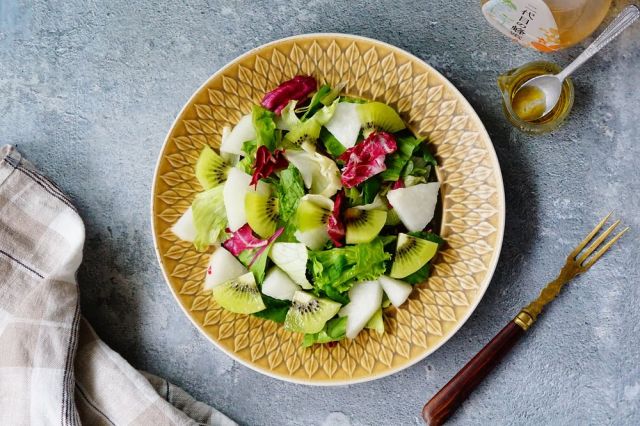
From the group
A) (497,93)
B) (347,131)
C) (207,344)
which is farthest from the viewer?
(207,344)

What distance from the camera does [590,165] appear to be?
5.71 feet

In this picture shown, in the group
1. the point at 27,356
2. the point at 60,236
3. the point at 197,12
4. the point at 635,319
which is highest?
the point at 197,12

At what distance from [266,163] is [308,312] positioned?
0.38 meters

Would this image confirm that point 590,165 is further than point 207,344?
No

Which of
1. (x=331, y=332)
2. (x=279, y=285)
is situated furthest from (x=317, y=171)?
(x=331, y=332)

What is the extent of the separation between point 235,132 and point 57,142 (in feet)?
1.99

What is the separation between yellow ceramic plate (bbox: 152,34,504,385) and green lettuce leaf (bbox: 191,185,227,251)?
0.05 meters

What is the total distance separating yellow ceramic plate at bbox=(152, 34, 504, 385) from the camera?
1.65 metres

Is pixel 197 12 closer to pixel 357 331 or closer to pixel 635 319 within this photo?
pixel 357 331

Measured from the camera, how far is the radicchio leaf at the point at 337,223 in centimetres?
161

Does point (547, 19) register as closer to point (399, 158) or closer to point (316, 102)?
point (399, 158)

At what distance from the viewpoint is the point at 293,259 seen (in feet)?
5.39

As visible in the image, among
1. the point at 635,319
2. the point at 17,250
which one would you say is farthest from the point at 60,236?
the point at 635,319

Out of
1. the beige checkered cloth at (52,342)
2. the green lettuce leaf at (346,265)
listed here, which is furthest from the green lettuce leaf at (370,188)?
the beige checkered cloth at (52,342)
